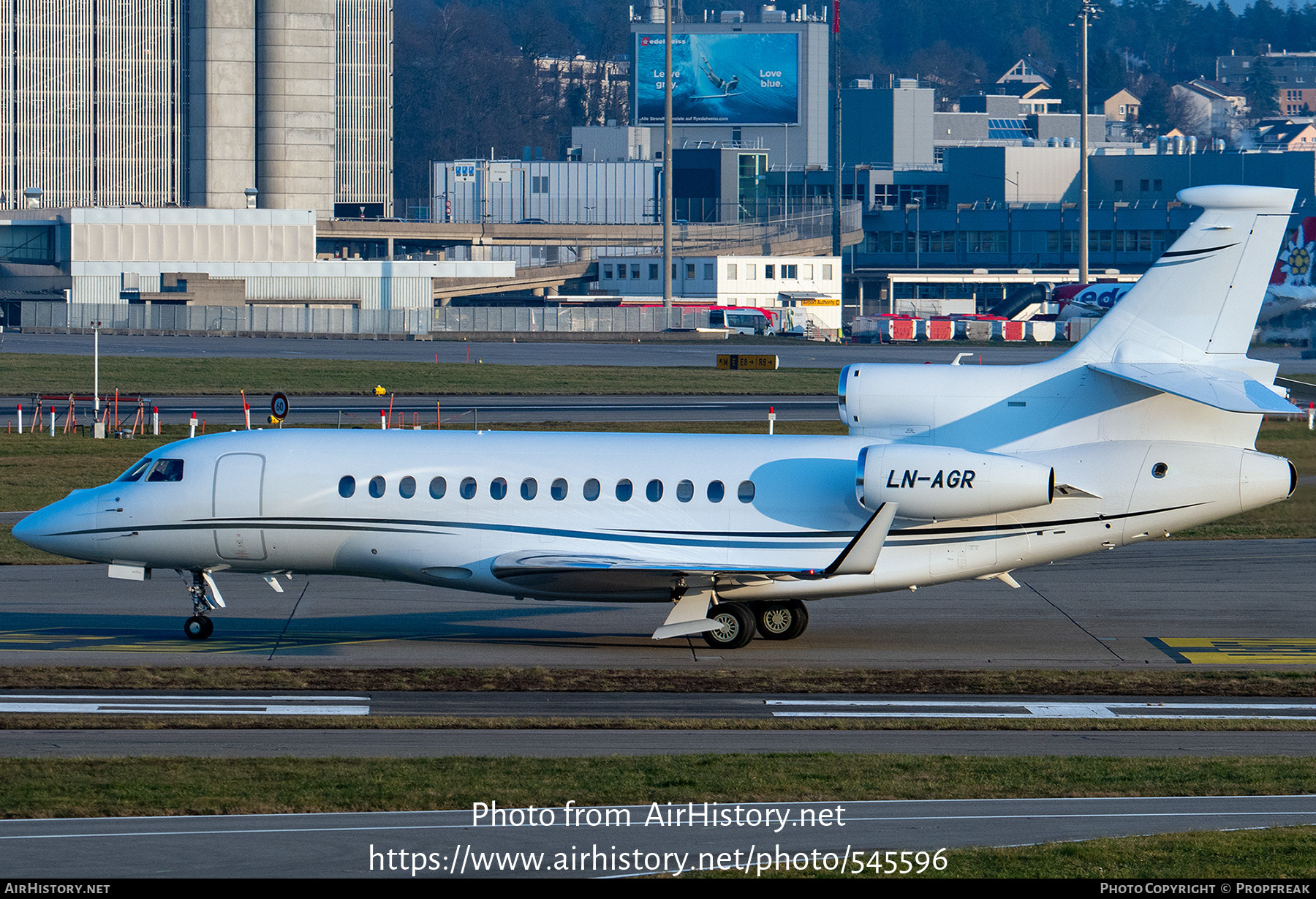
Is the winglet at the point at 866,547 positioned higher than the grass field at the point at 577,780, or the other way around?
the winglet at the point at 866,547

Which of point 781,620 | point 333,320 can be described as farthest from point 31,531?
point 333,320

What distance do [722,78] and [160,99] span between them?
69.0m

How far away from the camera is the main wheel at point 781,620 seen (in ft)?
87.8

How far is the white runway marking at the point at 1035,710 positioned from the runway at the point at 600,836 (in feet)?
14.7

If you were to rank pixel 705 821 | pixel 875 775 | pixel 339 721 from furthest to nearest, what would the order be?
pixel 339 721 < pixel 875 775 < pixel 705 821

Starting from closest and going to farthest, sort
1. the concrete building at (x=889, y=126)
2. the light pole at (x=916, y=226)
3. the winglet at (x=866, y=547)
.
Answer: the winglet at (x=866, y=547) → the light pole at (x=916, y=226) → the concrete building at (x=889, y=126)

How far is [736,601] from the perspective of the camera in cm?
2600

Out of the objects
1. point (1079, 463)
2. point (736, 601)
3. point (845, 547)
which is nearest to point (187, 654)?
point (736, 601)

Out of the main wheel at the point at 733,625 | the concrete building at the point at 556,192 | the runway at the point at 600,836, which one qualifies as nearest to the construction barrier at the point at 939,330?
the concrete building at the point at 556,192

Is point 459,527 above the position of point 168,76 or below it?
below

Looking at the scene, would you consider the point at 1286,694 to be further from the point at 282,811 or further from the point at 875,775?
the point at 282,811

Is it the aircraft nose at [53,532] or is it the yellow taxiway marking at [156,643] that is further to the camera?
the aircraft nose at [53,532]

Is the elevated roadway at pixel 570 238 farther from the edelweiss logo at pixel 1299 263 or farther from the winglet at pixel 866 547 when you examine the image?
the winglet at pixel 866 547
